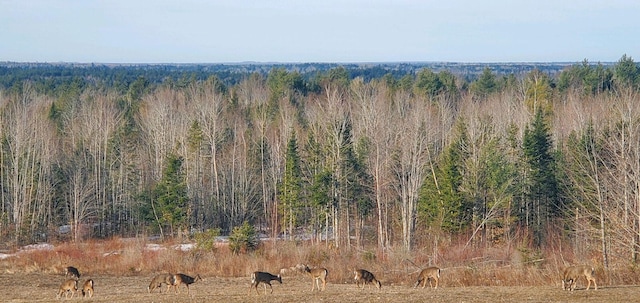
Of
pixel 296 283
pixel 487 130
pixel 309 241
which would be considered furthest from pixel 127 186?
pixel 296 283

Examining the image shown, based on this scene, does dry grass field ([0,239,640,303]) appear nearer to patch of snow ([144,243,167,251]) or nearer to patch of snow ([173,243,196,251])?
patch of snow ([144,243,167,251])

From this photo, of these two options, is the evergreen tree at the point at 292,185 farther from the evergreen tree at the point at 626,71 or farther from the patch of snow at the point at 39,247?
the evergreen tree at the point at 626,71

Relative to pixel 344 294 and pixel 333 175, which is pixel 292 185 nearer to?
pixel 333 175

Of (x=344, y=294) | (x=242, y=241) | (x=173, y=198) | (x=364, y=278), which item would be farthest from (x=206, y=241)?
(x=344, y=294)

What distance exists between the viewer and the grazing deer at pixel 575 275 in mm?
23406

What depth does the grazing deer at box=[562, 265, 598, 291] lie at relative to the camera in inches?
922

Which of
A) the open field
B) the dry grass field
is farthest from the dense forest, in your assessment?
the open field

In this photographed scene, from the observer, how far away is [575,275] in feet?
77.0

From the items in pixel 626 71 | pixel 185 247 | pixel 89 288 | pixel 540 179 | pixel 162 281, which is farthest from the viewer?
pixel 626 71

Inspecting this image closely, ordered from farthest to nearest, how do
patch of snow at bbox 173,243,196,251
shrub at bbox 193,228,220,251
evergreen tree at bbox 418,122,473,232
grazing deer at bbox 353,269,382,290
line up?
1. evergreen tree at bbox 418,122,473,232
2. patch of snow at bbox 173,243,196,251
3. shrub at bbox 193,228,220,251
4. grazing deer at bbox 353,269,382,290

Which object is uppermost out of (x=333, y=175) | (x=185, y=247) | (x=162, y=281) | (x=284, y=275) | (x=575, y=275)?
(x=575, y=275)

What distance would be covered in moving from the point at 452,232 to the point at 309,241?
370 inches

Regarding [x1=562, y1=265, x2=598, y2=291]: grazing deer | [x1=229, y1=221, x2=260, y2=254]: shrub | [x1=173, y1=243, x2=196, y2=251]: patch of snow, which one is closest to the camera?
[x1=562, y1=265, x2=598, y2=291]: grazing deer

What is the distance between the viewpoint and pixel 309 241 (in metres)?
50.5
